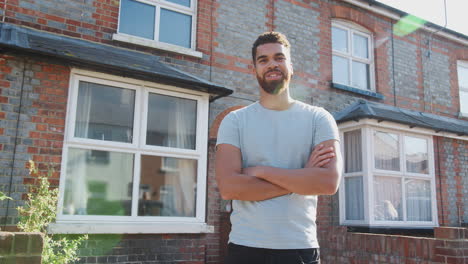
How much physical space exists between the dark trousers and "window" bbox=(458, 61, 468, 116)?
396 inches

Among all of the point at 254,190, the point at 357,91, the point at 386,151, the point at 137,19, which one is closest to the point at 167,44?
the point at 137,19

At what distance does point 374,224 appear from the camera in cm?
696

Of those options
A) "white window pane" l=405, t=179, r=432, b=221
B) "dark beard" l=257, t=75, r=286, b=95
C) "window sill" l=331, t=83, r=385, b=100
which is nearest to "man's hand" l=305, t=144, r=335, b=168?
"dark beard" l=257, t=75, r=286, b=95

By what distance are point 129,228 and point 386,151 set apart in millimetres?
4898

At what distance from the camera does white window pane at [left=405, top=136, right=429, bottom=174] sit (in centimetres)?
783

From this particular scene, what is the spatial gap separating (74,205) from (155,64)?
7.21 ft

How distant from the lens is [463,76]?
10469 mm

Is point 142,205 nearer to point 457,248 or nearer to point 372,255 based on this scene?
point 372,255

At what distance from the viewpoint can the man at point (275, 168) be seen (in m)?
1.77

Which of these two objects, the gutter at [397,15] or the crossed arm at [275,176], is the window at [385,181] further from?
the crossed arm at [275,176]

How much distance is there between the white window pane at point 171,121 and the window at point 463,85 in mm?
7660

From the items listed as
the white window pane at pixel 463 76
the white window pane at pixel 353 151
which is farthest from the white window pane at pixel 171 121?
the white window pane at pixel 463 76

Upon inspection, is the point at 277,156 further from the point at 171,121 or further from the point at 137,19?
the point at 137,19

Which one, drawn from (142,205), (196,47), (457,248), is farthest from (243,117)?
(196,47)
